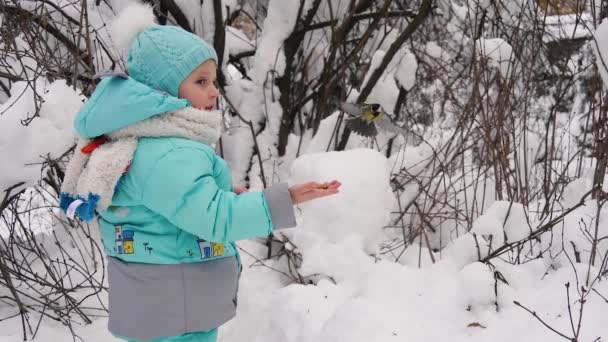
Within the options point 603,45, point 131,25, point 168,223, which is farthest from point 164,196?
point 603,45

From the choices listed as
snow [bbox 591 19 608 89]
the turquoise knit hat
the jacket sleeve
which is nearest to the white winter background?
snow [bbox 591 19 608 89]

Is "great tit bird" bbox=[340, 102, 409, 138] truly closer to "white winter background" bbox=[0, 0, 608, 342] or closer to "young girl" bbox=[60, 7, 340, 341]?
"white winter background" bbox=[0, 0, 608, 342]

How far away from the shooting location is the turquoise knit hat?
1.52 meters

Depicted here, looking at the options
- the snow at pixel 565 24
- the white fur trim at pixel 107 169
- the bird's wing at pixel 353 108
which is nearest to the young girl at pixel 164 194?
the white fur trim at pixel 107 169

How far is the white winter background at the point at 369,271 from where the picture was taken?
→ 1.88 meters

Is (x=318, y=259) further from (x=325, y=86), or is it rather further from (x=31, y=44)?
(x=31, y=44)

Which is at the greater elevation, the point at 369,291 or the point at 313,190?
the point at 313,190

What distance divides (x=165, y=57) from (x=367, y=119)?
4.74 ft

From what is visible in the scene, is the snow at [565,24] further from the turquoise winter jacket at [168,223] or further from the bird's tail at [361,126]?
the turquoise winter jacket at [168,223]

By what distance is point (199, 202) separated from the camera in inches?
55.8

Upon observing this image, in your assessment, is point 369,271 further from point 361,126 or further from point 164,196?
point 164,196

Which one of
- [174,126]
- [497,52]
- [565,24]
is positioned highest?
[565,24]

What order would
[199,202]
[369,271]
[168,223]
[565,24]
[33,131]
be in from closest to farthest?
[199,202], [168,223], [33,131], [369,271], [565,24]

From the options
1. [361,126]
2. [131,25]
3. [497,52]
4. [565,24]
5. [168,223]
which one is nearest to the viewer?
[168,223]
